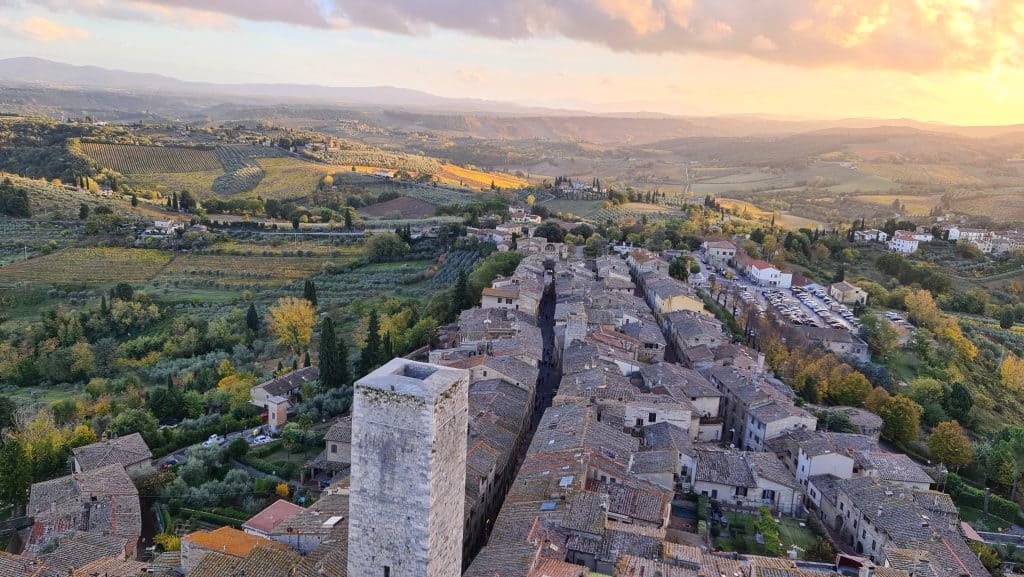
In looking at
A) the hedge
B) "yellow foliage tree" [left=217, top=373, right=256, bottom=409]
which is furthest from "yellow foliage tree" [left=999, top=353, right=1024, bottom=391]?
"yellow foliage tree" [left=217, top=373, right=256, bottom=409]

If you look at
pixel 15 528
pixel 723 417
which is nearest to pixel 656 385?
pixel 723 417

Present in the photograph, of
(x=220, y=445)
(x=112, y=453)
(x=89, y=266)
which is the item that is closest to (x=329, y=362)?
(x=220, y=445)

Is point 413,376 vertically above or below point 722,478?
above

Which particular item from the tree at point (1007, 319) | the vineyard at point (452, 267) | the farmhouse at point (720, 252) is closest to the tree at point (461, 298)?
the vineyard at point (452, 267)

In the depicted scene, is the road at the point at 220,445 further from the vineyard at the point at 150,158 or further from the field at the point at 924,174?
the field at the point at 924,174

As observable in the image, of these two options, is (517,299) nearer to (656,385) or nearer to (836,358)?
(656,385)

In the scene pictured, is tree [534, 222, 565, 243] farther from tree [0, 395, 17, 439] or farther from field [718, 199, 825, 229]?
tree [0, 395, 17, 439]

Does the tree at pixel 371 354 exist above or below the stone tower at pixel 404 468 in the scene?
below
